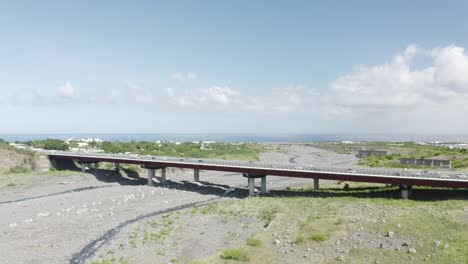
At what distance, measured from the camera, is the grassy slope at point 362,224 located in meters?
38.3

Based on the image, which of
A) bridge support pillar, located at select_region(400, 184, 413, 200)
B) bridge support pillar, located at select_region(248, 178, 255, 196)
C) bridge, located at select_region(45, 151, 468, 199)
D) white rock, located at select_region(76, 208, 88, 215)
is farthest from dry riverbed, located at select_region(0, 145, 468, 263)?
bridge support pillar, located at select_region(248, 178, 255, 196)

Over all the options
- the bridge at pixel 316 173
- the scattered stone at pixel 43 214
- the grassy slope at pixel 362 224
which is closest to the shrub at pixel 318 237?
the grassy slope at pixel 362 224

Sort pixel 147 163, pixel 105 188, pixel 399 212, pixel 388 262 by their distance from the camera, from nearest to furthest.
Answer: pixel 388 262 → pixel 399 212 → pixel 105 188 → pixel 147 163

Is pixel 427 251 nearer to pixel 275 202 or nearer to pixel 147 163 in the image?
pixel 275 202

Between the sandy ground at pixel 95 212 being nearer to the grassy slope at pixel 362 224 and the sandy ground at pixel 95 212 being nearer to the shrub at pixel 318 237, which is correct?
the grassy slope at pixel 362 224

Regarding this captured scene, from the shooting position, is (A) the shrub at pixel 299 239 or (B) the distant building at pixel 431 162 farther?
(B) the distant building at pixel 431 162

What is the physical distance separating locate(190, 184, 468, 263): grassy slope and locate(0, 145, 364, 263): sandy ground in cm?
568

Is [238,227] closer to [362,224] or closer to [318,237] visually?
[318,237]

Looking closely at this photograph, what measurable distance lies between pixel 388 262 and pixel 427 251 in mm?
4685

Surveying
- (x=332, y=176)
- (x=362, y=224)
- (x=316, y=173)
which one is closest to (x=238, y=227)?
(x=362, y=224)

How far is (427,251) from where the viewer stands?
124 feet

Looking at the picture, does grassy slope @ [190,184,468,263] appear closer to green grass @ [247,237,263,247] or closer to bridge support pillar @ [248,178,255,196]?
green grass @ [247,237,263,247]

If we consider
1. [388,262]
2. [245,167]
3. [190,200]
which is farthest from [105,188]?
[388,262]

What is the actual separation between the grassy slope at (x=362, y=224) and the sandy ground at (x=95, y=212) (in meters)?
5.68
